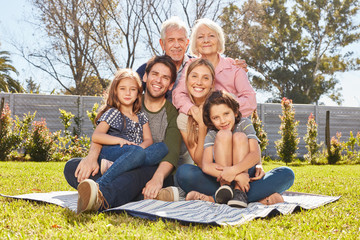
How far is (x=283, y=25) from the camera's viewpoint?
2545 centimetres

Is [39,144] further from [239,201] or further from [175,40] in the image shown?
[239,201]

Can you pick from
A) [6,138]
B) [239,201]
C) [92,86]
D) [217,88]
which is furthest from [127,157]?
[92,86]

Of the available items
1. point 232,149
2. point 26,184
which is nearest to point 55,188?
point 26,184

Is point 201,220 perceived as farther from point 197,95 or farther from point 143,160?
point 197,95

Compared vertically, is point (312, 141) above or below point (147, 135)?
below

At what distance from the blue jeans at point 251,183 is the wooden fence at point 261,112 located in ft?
29.0

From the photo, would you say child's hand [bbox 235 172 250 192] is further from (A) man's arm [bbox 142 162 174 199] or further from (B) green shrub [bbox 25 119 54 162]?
(B) green shrub [bbox 25 119 54 162]

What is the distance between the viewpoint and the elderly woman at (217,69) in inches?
141

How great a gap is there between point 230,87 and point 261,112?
10.6 m

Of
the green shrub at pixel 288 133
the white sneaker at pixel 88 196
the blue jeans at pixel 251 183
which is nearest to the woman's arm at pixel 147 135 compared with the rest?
the blue jeans at pixel 251 183

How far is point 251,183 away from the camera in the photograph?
10.2ft

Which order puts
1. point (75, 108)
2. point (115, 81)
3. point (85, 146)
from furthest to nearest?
1. point (75, 108)
2. point (85, 146)
3. point (115, 81)

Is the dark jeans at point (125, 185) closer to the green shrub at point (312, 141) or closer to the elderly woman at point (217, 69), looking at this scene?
the elderly woman at point (217, 69)

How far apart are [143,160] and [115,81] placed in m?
0.84
